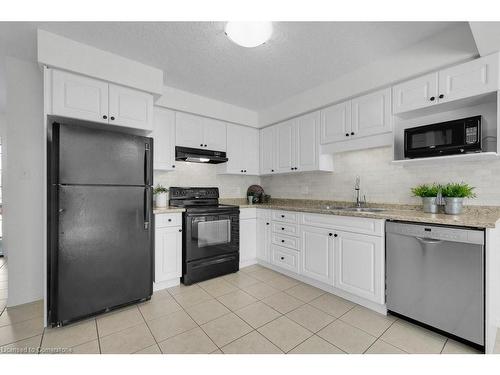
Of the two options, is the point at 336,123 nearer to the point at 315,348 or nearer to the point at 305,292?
the point at 305,292

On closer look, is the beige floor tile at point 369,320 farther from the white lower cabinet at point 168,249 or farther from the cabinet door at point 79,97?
the cabinet door at point 79,97

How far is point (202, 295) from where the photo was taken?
103 inches

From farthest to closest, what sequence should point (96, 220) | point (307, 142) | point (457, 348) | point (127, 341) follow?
1. point (307, 142)
2. point (96, 220)
3. point (127, 341)
4. point (457, 348)

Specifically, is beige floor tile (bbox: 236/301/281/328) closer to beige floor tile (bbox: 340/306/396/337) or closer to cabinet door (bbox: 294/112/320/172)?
beige floor tile (bbox: 340/306/396/337)

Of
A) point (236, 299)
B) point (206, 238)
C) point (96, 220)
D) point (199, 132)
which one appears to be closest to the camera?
point (96, 220)

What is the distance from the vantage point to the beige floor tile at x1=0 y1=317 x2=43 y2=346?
184cm

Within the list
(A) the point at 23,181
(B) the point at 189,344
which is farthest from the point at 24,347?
(A) the point at 23,181

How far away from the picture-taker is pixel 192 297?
256cm

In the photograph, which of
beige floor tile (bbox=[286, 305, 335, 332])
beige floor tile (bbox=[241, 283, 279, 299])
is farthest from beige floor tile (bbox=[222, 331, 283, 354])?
beige floor tile (bbox=[241, 283, 279, 299])

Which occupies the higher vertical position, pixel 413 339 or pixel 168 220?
pixel 168 220

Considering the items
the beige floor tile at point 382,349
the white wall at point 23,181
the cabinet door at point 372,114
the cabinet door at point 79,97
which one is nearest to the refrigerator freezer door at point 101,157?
the cabinet door at point 79,97

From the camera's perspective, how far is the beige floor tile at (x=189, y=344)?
1688 millimetres

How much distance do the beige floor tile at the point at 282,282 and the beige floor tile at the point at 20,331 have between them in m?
2.21

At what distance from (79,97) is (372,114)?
2.90 metres
